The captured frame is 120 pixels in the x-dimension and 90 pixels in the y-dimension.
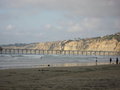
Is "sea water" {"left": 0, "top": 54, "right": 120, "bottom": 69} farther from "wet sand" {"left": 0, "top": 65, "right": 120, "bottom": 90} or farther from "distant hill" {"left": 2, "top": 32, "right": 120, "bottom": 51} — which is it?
"distant hill" {"left": 2, "top": 32, "right": 120, "bottom": 51}

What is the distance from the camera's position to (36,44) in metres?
179

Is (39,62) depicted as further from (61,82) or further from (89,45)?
(89,45)

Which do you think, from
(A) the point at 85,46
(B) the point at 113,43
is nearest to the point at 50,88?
(B) the point at 113,43

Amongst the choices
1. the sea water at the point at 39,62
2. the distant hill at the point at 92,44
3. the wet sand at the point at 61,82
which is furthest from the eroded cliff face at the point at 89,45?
the wet sand at the point at 61,82

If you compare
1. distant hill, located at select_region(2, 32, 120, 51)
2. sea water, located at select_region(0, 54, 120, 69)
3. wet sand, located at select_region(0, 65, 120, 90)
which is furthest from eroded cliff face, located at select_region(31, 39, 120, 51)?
wet sand, located at select_region(0, 65, 120, 90)

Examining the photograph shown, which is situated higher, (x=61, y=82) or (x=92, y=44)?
(x=92, y=44)

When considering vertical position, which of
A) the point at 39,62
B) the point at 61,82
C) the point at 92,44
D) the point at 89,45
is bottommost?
the point at 39,62

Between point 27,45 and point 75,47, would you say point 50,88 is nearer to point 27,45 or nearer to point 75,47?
point 75,47

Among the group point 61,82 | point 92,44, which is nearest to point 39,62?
A: point 61,82

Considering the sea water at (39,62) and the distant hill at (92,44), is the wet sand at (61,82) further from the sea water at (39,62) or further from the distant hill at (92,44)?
the distant hill at (92,44)

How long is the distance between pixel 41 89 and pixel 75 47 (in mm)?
125638

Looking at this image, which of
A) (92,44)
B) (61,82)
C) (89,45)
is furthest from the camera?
(89,45)

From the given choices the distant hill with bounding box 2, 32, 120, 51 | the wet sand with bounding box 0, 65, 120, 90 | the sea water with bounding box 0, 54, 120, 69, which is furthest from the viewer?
the distant hill with bounding box 2, 32, 120, 51

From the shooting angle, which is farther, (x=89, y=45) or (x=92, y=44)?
(x=89, y=45)
